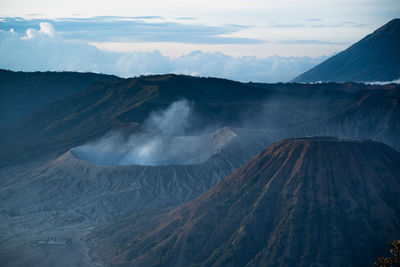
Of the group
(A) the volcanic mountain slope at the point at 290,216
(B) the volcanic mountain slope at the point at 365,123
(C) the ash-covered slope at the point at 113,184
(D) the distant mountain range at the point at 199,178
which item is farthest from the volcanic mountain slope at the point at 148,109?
(A) the volcanic mountain slope at the point at 290,216

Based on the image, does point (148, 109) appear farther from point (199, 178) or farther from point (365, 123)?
point (365, 123)

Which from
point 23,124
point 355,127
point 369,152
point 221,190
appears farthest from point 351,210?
point 23,124

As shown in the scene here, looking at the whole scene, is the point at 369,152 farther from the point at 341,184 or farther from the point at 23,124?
the point at 23,124

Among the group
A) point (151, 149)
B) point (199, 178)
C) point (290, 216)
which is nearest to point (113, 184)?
point (151, 149)

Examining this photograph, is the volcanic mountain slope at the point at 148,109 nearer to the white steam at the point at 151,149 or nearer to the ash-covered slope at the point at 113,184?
the white steam at the point at 151,149

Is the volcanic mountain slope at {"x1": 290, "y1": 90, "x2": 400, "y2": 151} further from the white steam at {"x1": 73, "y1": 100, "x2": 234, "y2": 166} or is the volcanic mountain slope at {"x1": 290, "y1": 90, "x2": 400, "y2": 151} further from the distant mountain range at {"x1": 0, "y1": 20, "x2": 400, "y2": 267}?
the white steam at {"x1": 73, "y1": 100, "x2": 234, "y2": 166}
